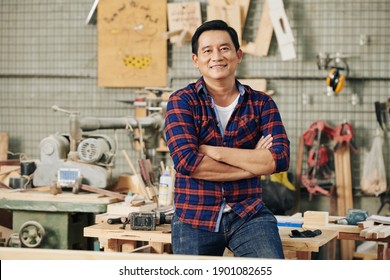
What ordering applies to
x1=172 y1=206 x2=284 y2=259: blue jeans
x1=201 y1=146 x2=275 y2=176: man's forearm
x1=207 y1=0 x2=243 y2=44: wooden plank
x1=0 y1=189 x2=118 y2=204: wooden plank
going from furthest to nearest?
x1=207 y1=0 x2=243 y2=44: wooden plank, x1=0 y1=189 x2=118 y2=204: wooden plank, x1=201 y1=146 x2=275 y2=176: man's forearm, x1=172 y1=206 x2=284 y2=259: blue jeans

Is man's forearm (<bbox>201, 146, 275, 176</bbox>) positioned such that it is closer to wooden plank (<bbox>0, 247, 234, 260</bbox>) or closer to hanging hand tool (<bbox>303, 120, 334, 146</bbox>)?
wooden plank (<bbox>0, 247, 234, 260</bbox>)

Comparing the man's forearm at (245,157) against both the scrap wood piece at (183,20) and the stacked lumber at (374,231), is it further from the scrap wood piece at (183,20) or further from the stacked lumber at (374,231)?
the scrap wood piece at (183,20)

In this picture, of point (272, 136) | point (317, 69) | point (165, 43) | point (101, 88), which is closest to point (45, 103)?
point (101, 88)

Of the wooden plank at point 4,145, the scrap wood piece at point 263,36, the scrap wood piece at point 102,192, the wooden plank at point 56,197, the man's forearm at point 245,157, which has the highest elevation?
the scrap wood piece at point 263,36

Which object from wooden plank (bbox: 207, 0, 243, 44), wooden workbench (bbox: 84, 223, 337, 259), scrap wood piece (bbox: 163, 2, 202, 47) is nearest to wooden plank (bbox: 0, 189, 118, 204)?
wooden workbench (bbox: 84, 223, 337, 259)

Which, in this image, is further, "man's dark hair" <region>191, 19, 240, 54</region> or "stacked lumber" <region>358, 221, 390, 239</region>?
"stacked lumber" <region>358, 221, 390, 239</region>

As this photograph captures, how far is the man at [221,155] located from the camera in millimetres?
2551

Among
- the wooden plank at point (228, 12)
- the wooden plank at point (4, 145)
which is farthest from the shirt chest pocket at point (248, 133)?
the wooden plank at point (4, 145)

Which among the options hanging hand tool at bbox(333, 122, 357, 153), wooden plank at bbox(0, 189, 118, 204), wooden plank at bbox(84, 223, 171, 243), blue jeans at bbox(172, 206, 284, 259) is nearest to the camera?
blue jeans at bbox(172, 206, 284, 259)

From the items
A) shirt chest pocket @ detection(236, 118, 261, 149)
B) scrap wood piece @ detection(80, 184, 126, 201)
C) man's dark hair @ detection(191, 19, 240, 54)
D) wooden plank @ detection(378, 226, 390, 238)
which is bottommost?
wooden plank @ detection(378, 226, 390, 238)

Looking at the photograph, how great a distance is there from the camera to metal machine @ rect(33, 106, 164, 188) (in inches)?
164

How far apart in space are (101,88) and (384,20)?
2.27 meters

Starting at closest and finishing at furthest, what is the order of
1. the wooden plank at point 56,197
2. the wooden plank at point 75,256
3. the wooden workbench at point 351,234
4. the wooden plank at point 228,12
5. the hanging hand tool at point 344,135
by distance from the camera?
the wooden plank at point 75,256
the wooden workbench at point 351,234
the wooden plank at point 56,197
the hanging hand tool at point 344,135
the wooden plank at point 228,12

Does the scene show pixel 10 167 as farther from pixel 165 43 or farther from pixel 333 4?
pixel 333 4
